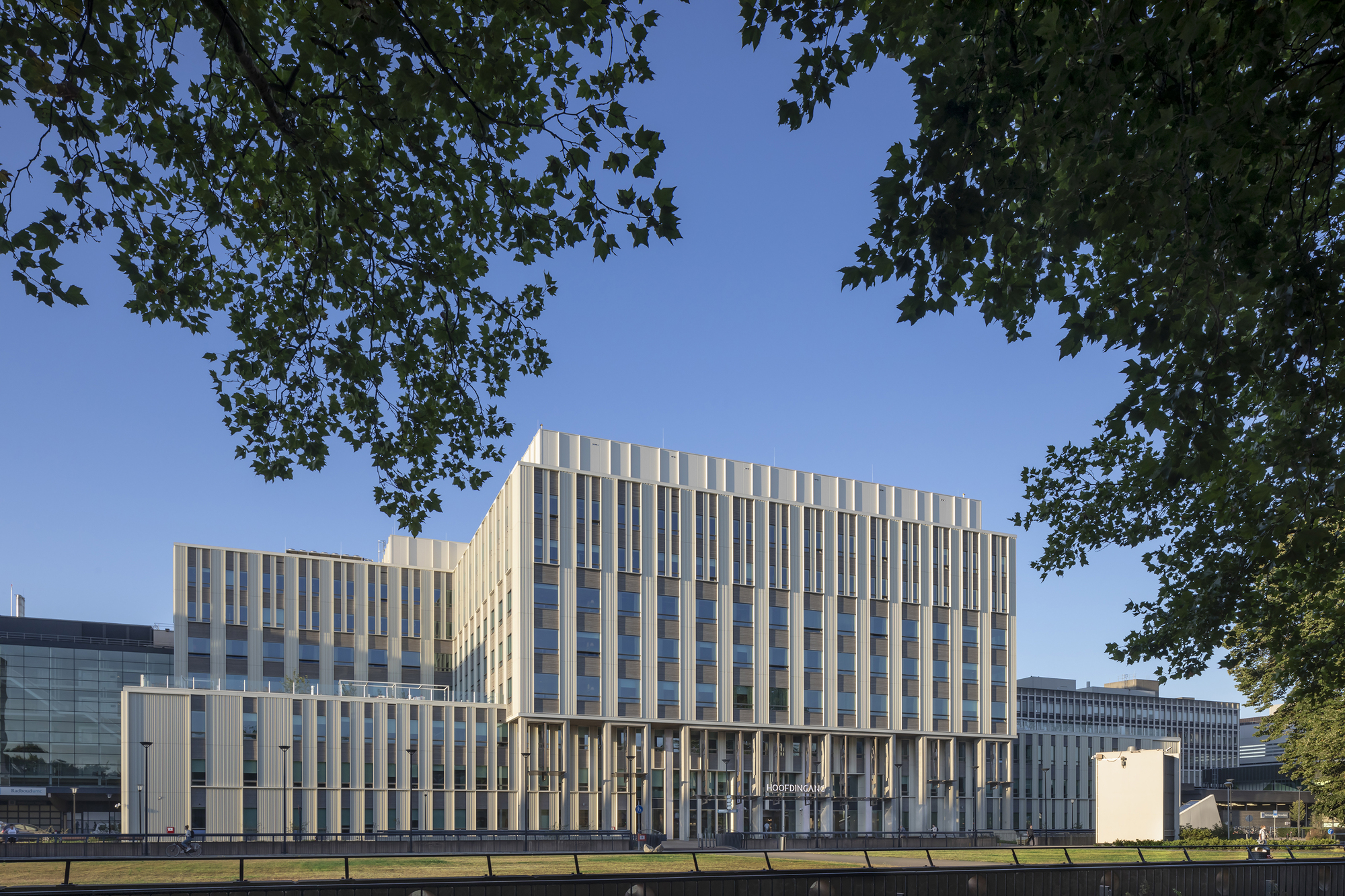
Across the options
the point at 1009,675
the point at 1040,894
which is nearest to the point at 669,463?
the point at 1009,675

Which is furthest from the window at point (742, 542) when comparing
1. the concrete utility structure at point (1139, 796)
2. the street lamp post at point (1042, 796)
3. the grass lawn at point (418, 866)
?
the grass lawn at point (418, 866)

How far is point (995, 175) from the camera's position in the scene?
8250 mm

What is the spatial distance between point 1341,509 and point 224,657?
265ft

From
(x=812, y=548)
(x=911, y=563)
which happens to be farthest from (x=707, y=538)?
(x=911, y=563)

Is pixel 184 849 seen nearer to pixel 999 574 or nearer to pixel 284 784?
pixel 284 784

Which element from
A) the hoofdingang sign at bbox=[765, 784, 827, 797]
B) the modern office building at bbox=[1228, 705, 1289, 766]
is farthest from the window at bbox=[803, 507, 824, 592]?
the modern office building at bbox=[1228, 705, 1289, 766]

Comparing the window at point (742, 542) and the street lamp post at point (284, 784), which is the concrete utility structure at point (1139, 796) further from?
the street lamp post at point (284, 784)

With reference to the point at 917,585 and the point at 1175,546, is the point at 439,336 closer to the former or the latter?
the point at 1175,546

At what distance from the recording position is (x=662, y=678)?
63.9 m

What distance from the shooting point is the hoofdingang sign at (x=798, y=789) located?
65.7m

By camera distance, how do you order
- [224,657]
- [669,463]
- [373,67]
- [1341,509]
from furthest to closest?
[224,657]
[669,463]
[1341,509]
[373,67]

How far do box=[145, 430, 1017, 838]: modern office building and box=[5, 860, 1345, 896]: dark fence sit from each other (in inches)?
1655

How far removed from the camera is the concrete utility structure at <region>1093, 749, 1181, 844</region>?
143 ft

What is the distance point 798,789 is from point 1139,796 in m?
25.7
